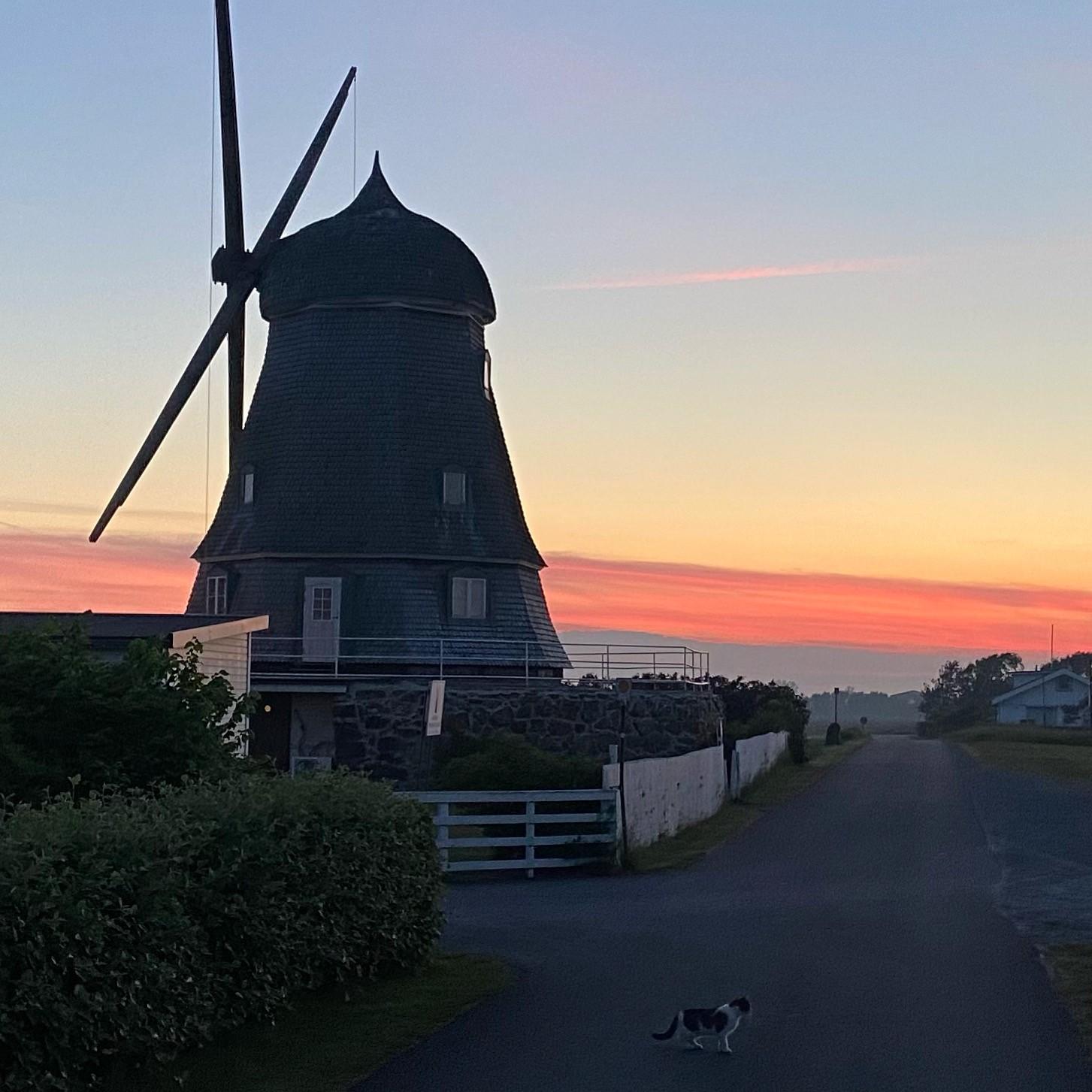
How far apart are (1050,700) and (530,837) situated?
13712cm

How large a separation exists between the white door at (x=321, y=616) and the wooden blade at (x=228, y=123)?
1083cm

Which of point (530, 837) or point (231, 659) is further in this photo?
point (231, 659)

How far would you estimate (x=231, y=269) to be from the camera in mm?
44312

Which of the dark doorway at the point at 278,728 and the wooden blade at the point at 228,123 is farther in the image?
the wooden blade at the point at 228,123

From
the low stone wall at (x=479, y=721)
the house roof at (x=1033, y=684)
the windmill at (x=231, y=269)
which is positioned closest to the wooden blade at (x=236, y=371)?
the windmill at (x=231, y=269)

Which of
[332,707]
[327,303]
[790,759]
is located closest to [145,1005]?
[332,707]

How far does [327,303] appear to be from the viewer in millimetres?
40938

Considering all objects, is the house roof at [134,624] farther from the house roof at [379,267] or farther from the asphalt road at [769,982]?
the house roof at [379,267]

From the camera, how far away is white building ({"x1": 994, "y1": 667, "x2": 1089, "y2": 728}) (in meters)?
152

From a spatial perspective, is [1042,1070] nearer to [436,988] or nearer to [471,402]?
[436,988]

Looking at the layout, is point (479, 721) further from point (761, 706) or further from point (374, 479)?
point (761, 706)

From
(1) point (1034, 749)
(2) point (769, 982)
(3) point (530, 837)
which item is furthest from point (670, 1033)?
(1) point (1034, 749)

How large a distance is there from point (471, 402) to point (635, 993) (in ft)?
97.0

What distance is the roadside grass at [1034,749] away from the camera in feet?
186
